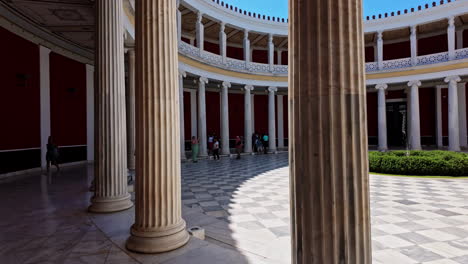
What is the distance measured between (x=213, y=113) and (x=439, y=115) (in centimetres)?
1976

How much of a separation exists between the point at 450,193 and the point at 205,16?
17.2m

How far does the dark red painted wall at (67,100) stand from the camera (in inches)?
529

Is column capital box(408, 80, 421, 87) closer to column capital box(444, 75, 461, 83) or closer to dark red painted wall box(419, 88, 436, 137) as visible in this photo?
column capital box(444, 75, 461, 83)

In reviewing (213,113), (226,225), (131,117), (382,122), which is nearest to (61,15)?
(131,117)

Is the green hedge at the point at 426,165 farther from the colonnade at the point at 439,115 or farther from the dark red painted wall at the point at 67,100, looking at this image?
the dark red painted wall at the point at 67,100

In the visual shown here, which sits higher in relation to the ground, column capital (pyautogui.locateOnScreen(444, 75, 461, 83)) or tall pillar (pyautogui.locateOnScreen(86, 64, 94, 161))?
column capital (pyautogui.locateOnScreen(444, 75, 461, 83))

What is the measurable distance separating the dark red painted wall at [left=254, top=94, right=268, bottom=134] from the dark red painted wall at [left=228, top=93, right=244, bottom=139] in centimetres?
163

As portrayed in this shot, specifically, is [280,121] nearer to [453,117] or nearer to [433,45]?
[453,117]

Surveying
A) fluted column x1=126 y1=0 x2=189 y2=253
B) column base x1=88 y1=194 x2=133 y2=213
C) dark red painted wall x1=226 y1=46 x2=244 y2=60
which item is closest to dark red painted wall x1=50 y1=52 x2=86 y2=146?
column base x1=88 y1=194 x2=133 y2=213

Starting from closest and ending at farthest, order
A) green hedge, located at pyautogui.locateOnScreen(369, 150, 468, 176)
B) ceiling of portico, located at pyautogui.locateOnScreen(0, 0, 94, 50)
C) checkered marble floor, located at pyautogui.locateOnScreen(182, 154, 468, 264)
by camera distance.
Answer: checkered marble floor, located at pyautogui.locateOnScreen(182, 154, 468, 264) < ceiling of portico, located at pyautogui.locateOnScreen(0, 0, 94, 50) < green hedge, located at pyautogui.locateOnScreen(369, 150, 468, 176)

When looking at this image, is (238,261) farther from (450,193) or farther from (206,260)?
→ (450,193)

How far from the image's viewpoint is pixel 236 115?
83.0 ft

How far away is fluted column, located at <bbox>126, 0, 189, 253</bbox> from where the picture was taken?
3734mm

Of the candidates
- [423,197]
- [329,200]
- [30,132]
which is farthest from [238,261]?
[30,132]
